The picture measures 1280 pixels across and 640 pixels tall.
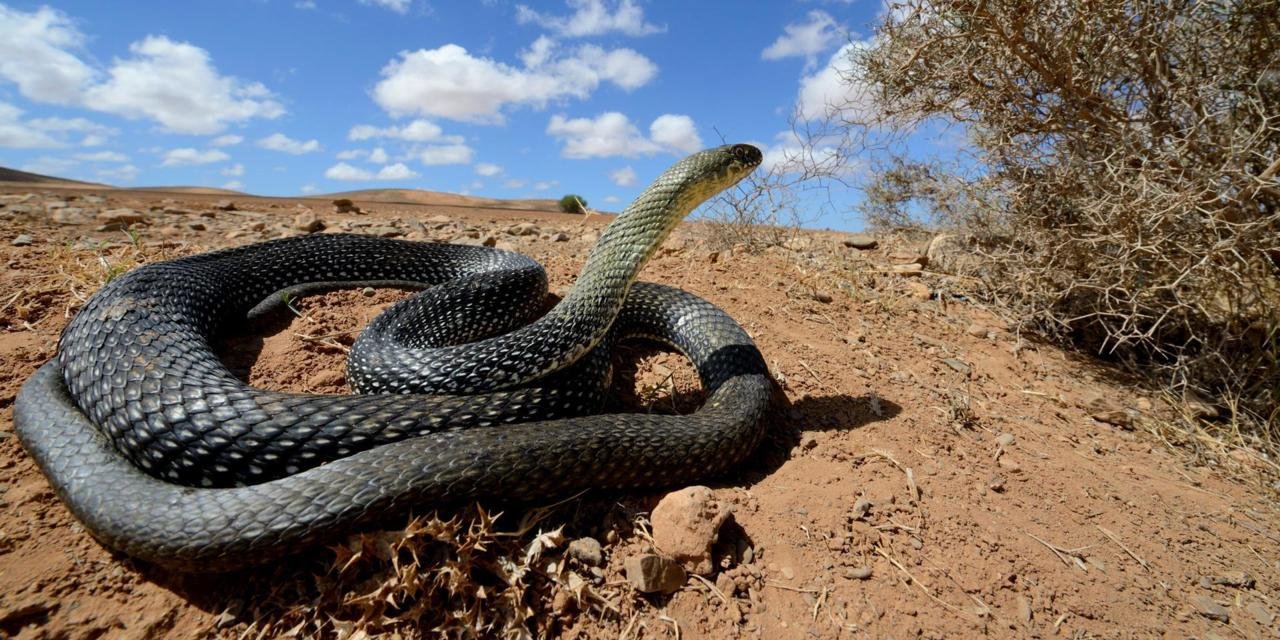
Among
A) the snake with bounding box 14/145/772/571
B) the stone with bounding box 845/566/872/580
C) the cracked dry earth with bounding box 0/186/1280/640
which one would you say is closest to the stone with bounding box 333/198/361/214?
the cracked dry earth with bounding box 0/186/1280/640

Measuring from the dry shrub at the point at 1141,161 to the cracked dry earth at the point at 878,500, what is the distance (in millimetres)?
742

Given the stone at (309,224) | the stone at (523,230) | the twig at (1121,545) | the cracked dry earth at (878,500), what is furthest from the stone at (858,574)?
the stone at (309,224)

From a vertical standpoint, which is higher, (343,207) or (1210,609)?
(343,207)

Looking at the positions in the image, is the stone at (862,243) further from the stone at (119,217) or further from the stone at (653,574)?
the stone at (119,217)

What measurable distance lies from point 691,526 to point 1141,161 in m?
5.84

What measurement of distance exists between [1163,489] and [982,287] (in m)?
3.50

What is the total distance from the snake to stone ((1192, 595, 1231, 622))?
8.05ft

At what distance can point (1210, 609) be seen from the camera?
10.4ft

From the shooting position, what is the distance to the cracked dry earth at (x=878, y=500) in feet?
9.26

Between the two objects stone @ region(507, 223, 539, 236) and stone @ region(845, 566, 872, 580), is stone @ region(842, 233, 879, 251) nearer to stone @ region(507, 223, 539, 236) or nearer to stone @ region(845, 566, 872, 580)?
stone @ region(507, 223, 539, 236)

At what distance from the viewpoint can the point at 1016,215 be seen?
6.56 metres

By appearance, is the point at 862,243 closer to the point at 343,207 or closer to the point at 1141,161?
the point at 1141,161

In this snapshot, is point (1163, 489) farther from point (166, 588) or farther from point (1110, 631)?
point (166, 588)

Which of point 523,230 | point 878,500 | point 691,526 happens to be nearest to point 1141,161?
point 878,500
